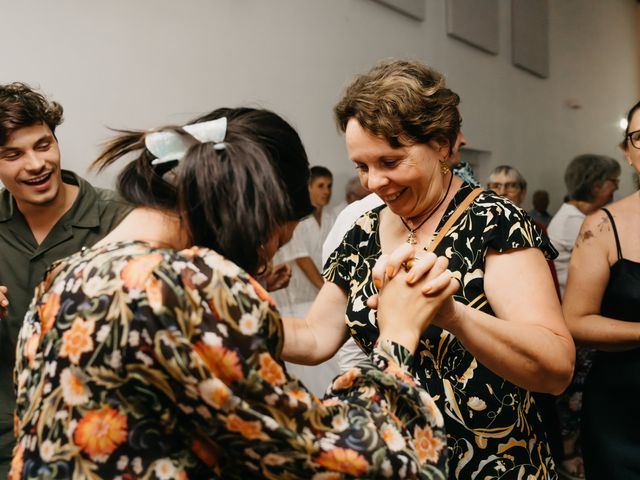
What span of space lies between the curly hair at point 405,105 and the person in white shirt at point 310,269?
1.56 meters

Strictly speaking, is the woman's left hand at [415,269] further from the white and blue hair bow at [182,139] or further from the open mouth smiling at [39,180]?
the open mouth smiling at [39,180]

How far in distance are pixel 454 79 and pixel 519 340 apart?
519 cm

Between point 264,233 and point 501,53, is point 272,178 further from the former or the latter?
point 501,53

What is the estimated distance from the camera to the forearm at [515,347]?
125 cm

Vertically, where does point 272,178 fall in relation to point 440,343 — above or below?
above

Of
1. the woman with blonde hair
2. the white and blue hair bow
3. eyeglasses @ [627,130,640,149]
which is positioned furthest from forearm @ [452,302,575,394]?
eyeglasses @ [627,130,640,149]

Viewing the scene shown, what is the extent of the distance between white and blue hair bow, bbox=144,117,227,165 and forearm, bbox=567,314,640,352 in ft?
4.67

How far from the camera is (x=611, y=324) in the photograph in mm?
1928

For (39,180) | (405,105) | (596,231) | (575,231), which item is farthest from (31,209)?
(575,231)

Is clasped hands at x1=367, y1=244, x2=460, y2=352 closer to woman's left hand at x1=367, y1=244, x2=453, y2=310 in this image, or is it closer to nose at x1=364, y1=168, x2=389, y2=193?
woman's left hand at x1=367, y1=244, x2=453, y2=310

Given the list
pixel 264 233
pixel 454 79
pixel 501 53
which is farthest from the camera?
pixel 501 53

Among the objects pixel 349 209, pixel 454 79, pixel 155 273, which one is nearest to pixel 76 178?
pixel 349 209

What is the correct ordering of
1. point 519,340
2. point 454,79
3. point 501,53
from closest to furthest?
1. point 519,340
2. point 454,79
3. point 501,53

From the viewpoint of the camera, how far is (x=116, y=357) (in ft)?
2.77
